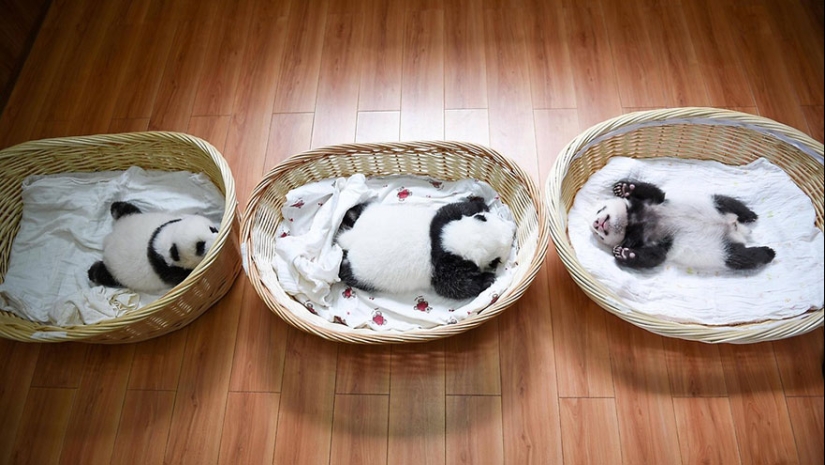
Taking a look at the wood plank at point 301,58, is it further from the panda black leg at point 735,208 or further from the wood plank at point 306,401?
the panda black leg at point 735,208

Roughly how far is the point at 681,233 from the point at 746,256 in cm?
19

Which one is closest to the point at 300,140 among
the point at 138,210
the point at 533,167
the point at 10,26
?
the point at 138,210

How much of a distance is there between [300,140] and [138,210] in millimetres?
612

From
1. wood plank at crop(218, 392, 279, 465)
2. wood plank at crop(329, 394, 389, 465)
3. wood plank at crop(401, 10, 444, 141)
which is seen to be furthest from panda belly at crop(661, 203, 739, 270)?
wood plank at crop(218, 392, 279, 465)

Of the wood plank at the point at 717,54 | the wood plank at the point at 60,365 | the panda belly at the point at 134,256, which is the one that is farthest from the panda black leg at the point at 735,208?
the wood plank at the point at 60,365

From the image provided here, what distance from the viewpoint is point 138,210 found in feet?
5.86

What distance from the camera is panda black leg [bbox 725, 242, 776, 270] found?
1546 millimetres

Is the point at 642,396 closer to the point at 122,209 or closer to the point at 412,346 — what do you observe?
the point at 412,346

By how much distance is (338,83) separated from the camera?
6.97 feet

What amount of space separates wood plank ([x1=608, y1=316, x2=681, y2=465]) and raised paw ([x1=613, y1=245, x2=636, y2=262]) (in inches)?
7.2

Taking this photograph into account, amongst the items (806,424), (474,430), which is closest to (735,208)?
(806,424)

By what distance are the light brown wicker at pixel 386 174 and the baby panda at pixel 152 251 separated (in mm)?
160

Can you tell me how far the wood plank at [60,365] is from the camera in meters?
1.62

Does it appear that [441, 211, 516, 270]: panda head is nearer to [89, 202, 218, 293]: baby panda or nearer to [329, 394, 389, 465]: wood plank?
[329, 394, 389, 465]: wood plank
